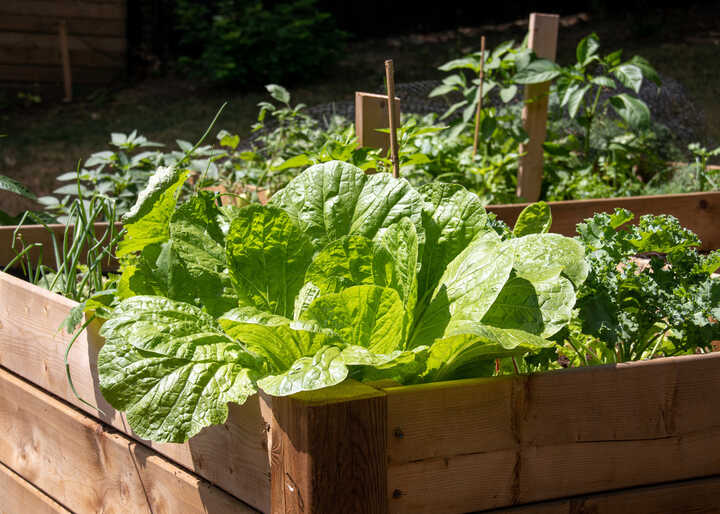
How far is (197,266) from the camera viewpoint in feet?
3.99

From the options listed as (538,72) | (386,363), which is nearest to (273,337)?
(386,363)

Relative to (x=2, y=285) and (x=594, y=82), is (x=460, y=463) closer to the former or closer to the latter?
(x=2, y=285)

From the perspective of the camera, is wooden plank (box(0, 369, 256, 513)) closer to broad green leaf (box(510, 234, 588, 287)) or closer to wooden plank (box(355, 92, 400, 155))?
broad green leaf (box(510, 234, 588, 287))

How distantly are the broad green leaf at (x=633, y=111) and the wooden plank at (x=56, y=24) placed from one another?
7.50m

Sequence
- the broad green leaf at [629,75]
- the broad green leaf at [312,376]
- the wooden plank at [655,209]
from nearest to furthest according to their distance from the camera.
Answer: the broad green leaf at [312,376]
the wooden plank at [655,209]
the broad green leaf at [629,75]

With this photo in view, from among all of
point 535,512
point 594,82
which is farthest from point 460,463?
point 594,82

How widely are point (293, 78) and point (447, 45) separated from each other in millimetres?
2738

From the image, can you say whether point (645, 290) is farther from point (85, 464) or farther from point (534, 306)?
point (85, 464)

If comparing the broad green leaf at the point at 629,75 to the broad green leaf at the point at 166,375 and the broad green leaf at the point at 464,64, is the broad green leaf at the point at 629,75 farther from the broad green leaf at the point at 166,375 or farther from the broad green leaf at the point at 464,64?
the broad green leaf at the point at 166,375

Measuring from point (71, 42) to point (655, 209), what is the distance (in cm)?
822

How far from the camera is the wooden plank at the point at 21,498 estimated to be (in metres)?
1.63

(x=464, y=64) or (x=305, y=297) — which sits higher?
(x=464, y=64)

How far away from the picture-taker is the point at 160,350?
102 cm

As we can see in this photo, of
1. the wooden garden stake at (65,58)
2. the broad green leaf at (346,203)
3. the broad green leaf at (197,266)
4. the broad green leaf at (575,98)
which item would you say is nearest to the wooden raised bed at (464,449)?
the broad green leaf at (197,266)
